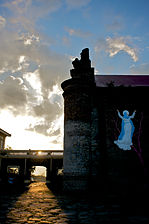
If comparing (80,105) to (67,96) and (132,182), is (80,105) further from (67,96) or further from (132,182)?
(132,182)

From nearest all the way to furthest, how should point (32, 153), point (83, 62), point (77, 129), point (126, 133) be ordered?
point (77, 129)
point (126, 133)
point (83, 62)
point (32, 153)

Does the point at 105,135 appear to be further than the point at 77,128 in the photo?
Yes

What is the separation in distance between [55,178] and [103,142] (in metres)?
10.5

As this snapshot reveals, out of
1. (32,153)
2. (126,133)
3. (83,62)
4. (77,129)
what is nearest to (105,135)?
(126,133)

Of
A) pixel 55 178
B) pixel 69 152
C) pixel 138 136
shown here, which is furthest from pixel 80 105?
pixel 55 178

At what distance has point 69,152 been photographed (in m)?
10.6

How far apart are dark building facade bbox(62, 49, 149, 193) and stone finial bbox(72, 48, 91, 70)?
11.2 inches

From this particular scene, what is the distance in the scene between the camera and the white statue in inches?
421

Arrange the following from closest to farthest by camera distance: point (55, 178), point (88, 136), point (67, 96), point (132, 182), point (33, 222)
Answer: point (33, 222), point (132, 182), point (88, 136), point (67, 96), point (55, 178)

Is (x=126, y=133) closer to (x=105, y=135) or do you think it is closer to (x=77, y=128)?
(x=105, y=135)

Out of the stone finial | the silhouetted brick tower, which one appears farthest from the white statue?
the stone finial

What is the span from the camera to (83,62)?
12.2m

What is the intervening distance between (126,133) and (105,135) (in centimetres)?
110

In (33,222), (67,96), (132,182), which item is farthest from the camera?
(67,96)
